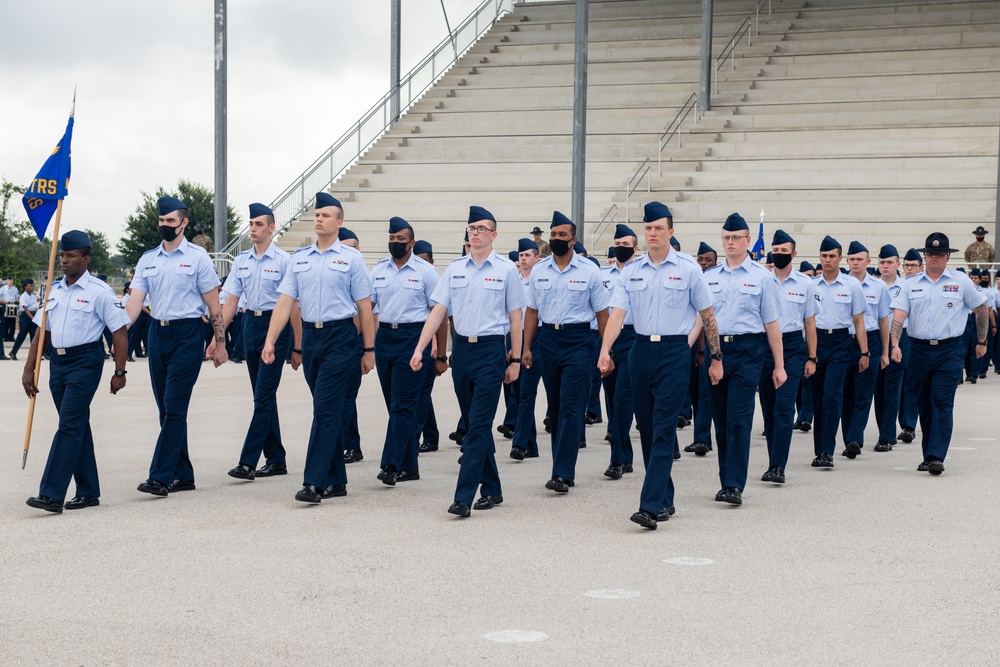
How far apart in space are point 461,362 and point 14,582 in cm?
326

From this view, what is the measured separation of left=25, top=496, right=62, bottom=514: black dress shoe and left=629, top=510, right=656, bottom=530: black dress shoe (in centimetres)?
356

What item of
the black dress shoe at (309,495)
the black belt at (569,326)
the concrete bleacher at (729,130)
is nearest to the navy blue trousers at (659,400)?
the black belt at (569,326)

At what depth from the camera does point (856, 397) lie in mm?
11875

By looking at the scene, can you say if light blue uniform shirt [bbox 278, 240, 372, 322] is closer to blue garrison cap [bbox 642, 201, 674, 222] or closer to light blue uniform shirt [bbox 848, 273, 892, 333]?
blue garrison cap [bbox 642, 201, 674, 222]

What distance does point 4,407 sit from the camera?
1519cm

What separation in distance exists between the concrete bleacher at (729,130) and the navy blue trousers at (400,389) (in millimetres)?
19063

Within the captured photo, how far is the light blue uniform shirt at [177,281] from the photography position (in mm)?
8961

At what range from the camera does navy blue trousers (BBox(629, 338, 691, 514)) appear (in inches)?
312

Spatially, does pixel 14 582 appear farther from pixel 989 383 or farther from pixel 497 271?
pixel 989 383

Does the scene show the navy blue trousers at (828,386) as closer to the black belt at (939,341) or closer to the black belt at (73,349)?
the black belt at (939,341)

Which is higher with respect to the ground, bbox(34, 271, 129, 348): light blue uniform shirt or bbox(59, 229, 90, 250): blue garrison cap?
bbox(59, 229, 90, 250): blue garrison cap

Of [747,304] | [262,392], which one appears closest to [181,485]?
[262,392]

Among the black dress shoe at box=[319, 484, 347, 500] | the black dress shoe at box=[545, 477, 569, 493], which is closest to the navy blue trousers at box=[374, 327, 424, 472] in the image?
the black dress shoe at box=[319, 484, 347, 500]

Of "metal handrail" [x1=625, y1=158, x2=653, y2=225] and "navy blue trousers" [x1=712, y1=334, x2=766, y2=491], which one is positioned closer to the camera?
"navy blue trousers" [x1=712, y1=334, x2=766, y2=491]
